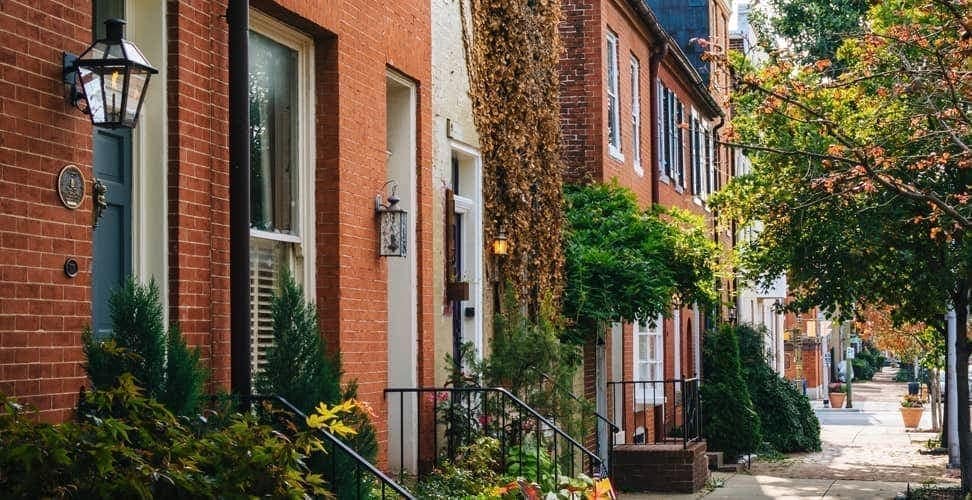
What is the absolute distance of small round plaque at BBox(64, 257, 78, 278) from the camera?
255 inches

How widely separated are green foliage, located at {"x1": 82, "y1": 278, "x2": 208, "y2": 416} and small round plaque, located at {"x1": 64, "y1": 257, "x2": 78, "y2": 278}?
0.24 metres

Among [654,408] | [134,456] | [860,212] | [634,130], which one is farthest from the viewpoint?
[654,408]

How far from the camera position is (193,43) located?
25.6ft

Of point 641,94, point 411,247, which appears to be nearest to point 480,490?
point 411,247

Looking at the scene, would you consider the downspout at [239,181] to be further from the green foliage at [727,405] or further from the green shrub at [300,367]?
the green foliage at [727,405]

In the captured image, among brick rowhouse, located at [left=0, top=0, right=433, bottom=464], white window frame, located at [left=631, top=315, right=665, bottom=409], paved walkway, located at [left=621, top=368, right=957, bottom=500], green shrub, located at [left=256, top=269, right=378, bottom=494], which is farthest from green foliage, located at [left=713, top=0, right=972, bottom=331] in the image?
green shrub, located at [left=256, top=269, right=378, bottom=494]

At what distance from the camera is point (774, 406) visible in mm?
26578

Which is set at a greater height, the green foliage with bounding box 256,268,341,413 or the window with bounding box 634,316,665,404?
the green foliage with bounding box 256,268,341,413

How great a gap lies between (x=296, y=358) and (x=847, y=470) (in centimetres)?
1650

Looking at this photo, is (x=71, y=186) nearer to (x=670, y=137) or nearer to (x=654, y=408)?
(x=654, y=408)

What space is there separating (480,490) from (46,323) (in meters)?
4.29

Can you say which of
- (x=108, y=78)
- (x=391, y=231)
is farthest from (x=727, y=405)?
(x=108, y=78)

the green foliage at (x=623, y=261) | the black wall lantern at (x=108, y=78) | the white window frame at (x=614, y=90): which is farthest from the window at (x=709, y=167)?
the black wall lantern at (x=108, y=78)

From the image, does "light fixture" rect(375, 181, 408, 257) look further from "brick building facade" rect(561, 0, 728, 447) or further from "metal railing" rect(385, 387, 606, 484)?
"brick building facade" rect(561, 0, 728, 447)
